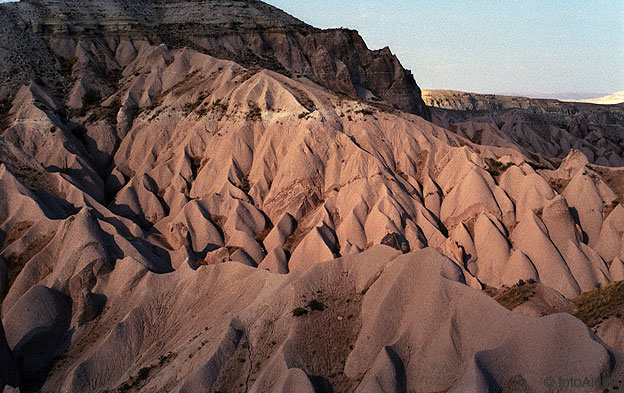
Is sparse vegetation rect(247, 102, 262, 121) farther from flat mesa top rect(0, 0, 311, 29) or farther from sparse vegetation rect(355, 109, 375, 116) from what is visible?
flat mesa top rect(0, 0, 311, 29)

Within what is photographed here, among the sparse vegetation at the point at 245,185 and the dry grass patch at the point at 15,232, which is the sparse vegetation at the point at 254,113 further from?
the dry grass patch at the point at 15,232

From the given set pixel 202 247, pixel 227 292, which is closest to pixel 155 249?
pixel 202 247

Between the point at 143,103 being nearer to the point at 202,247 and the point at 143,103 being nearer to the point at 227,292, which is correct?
the point at 202,247

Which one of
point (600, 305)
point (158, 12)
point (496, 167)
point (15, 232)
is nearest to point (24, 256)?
point (15, 232)

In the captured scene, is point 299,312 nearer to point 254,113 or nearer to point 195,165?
point 195,165

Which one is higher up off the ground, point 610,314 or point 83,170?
point 610,314

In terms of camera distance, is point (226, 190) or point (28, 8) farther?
point (28, 8)
